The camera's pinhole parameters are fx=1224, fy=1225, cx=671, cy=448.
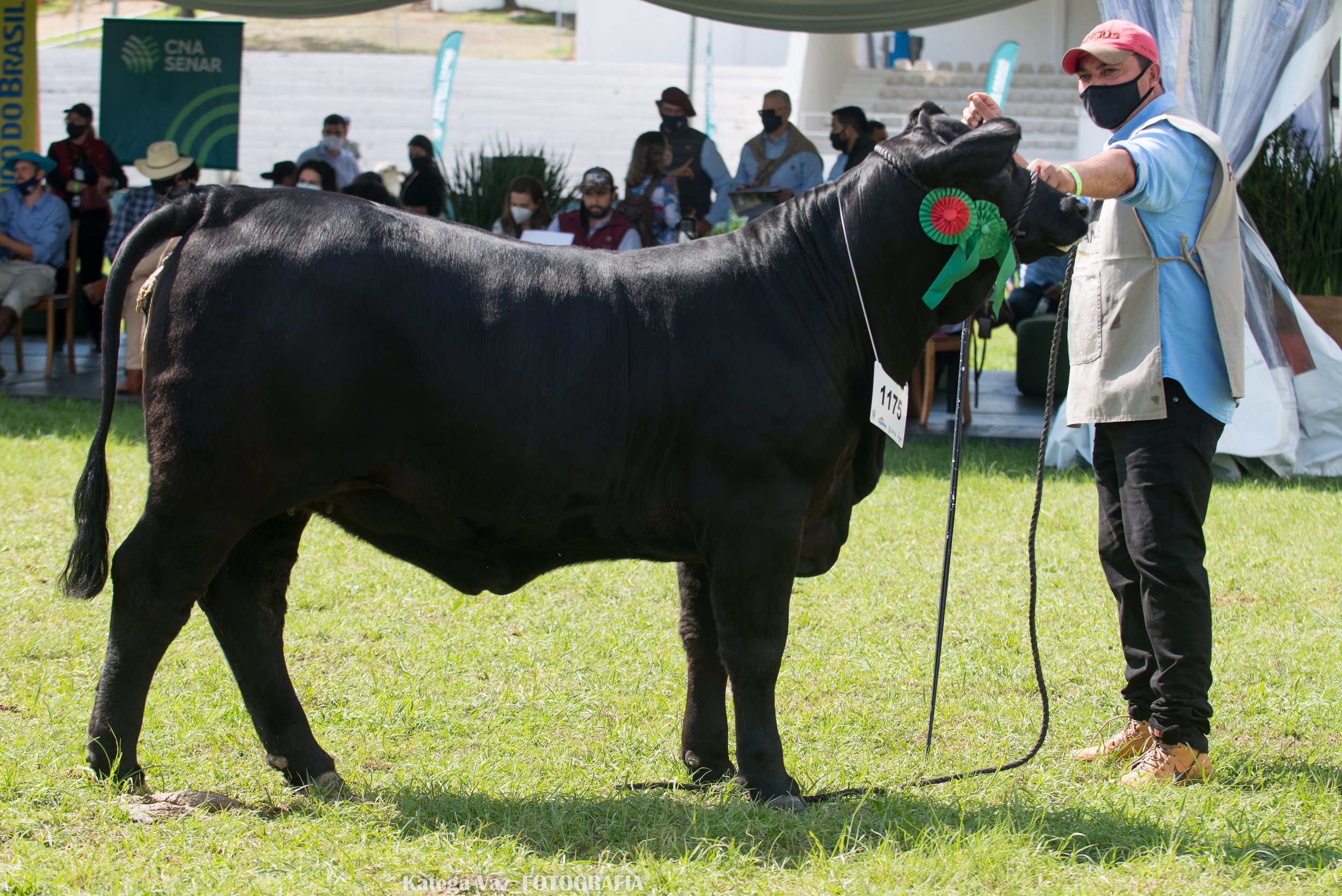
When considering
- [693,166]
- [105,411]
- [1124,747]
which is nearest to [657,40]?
[693,166]

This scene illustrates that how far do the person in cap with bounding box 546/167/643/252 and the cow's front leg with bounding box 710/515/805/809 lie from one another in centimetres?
675

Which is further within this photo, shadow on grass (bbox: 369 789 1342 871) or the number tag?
the number tag

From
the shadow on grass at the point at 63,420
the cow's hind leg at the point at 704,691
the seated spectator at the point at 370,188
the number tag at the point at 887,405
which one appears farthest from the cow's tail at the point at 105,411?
the seated spectator at the point at 370,188

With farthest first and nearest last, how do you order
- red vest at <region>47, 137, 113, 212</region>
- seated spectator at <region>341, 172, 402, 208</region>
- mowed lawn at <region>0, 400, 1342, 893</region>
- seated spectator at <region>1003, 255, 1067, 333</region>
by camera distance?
red vest at <region>47, 137, 113, 212</region> → seated spectator at <region>1003, 255, 1067, 333</region> → seated spectator at <region>341, 172, 402, 208</region> → mowed lawn at <region>0, 400, 1342, 893</region>

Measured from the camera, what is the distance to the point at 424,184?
1274cm

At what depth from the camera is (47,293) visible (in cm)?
1099

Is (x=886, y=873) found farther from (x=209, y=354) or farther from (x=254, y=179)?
(x=254, y=179)

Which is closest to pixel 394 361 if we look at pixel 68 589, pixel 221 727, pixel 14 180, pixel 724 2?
pixel 68 589

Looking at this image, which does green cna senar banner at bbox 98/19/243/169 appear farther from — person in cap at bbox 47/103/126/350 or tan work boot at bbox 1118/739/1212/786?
tan work boot at bbox 1118/739/1212/786

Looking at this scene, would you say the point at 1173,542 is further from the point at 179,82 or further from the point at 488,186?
the point at 179,82

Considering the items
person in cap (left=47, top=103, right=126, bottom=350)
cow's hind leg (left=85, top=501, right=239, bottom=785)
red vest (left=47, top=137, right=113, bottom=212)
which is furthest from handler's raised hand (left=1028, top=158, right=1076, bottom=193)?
red vest (left=47, top=137, right=113, bottom=212)

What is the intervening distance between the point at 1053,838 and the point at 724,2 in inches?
339

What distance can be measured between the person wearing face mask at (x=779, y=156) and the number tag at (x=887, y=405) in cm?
801

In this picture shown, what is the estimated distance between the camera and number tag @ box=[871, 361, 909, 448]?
331 cm
